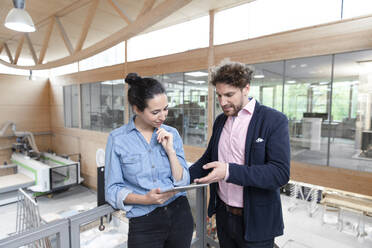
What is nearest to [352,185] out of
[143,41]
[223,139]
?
[223,139]

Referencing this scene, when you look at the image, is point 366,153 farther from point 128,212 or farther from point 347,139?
point 128,212

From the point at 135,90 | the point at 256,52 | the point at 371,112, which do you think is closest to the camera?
A: the point at 135,90

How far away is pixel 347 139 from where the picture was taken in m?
4.79

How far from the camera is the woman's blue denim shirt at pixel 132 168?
1.11 metres

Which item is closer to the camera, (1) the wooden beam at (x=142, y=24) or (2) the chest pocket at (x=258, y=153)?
(2) the chest pocket at (x=258, y=153)

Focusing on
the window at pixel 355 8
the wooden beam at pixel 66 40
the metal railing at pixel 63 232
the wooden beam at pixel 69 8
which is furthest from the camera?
the wooden beam at pixel 69 8

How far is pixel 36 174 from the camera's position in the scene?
362 inches

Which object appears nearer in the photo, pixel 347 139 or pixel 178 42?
pixel 347 139

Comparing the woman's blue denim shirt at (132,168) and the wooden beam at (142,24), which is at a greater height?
the wooden beam at (142,24)

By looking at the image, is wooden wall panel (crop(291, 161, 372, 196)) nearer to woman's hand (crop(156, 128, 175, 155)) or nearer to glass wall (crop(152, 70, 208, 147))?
glass wall (crop(152, 70, 208, 147))

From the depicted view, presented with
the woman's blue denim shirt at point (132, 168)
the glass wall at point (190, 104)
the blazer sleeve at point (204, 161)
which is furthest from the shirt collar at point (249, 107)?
the glass wall at point (190, 104)

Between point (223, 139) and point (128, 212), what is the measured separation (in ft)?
2.19

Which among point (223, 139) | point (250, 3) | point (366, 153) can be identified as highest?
point (250, 3)

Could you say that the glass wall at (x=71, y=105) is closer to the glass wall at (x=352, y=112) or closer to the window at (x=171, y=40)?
the window at (x=171, y=40)
